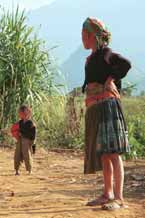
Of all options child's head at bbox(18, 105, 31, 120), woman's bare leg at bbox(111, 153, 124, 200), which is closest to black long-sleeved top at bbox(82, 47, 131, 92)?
woman's bare leg at bbox(111, 153, 124, 200)

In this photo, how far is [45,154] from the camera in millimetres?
11805

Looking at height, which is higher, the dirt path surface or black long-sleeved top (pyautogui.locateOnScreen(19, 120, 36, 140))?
black long-sleeved top (pyautogui.locateOnScreen(19, 120, 36, 140))

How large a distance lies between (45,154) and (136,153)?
5.55 feet

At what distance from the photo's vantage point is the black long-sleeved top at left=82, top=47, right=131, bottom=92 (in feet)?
17.3

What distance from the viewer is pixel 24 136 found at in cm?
898

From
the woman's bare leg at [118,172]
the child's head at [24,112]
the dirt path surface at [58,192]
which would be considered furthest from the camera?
the child's head at [24,112]

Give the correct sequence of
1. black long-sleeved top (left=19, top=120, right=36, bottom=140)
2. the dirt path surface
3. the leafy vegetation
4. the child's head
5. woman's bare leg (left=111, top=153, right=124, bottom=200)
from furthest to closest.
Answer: the leafy vegetation → black long-sleeved top (left=19, top=120, right=36, bottom=140) → the child's head → woman's bare leg (left=111, top=153, right=124, bottom=200) → the dirt path surface

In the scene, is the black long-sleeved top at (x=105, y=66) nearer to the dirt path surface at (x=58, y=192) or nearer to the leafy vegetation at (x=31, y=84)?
the dirt path surface at (x=58, y=192)

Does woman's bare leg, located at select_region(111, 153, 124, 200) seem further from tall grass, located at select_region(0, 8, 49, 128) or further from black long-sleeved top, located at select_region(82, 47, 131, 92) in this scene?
tall grass, located at select_region(0, 8, 49, 128)

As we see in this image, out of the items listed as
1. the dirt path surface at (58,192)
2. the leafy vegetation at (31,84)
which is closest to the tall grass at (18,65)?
the leafy vegetation at (31,84)

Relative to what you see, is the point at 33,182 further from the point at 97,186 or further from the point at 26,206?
the point at 26,206

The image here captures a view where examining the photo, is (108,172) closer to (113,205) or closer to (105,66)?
(113,205)

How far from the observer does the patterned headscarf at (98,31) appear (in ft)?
17.6

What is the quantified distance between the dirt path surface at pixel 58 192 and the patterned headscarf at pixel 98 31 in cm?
141
